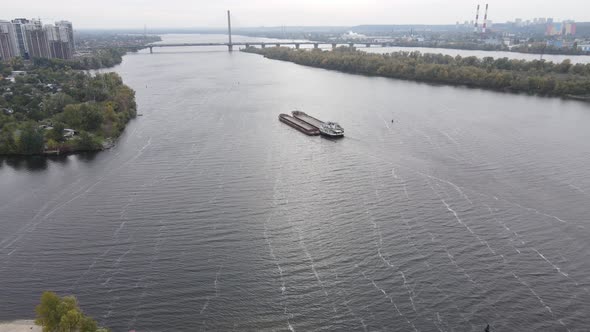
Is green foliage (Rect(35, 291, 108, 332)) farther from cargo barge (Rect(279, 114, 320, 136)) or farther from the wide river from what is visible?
cargo barge (Rect(279, 114, 320, 136))

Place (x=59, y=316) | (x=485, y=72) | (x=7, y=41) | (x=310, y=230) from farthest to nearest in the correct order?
1. (x=7, y=41)
2. (x=485, y=72)
3. (x=310, y=230)
4. (x=59, y=316)

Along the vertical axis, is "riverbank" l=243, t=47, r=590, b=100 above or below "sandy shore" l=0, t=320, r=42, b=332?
above

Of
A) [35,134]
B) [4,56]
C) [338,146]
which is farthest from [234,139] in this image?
[4,56]

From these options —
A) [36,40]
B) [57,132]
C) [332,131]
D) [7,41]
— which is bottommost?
[332,131]

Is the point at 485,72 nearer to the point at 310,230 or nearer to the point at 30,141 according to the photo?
the point at 310,230

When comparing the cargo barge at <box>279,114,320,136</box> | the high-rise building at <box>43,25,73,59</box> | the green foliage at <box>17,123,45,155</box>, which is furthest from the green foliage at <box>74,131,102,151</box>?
the high-rise building at <box>43,25,73,59</box>

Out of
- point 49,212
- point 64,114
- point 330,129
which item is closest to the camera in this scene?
point 49,212

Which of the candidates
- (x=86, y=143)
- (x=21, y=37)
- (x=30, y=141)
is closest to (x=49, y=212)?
(x=86, y=143)
